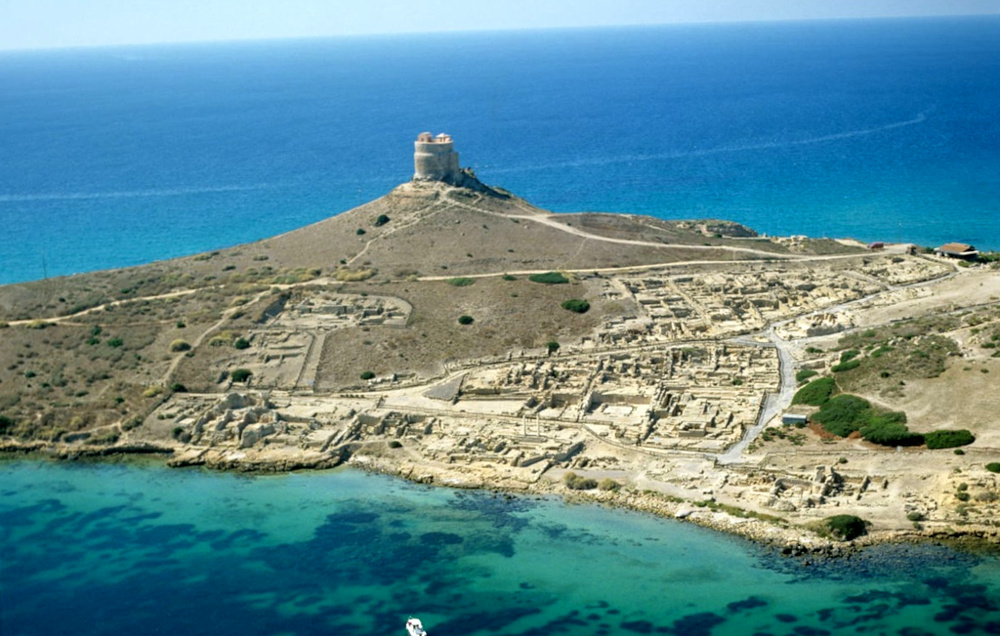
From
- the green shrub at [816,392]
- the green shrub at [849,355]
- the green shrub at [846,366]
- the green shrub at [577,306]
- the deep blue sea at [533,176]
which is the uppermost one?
the deep blue sea at [533,176]

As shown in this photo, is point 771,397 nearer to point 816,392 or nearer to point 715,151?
point 816,392

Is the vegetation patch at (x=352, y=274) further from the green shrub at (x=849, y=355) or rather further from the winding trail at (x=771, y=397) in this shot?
the green shrub at (x=849, y=355)

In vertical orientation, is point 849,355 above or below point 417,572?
above

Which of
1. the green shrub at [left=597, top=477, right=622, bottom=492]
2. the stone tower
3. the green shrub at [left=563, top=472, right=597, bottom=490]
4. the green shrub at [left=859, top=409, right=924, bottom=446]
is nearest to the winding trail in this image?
the green shrub at [left=859, top=409, right=924, bottom=446]

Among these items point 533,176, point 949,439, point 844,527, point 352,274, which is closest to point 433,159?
point 352,274

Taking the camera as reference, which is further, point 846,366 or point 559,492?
point 846,366

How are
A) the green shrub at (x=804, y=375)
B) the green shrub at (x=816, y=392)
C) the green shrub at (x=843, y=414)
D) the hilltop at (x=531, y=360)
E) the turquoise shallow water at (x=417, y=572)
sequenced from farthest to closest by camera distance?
the green shrub at (x=804, y=375)
the green shrub at (x=816, y=392)
the green shrub at (x=843, y=414)
the hilltop at (x=531, y=360)
the turquoise shallow water at (x=417, y=572)

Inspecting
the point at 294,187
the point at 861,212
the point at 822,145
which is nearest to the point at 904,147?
the point at 822,145

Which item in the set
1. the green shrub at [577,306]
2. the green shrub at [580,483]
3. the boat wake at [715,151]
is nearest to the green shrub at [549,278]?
the green shrub at [577,306]
